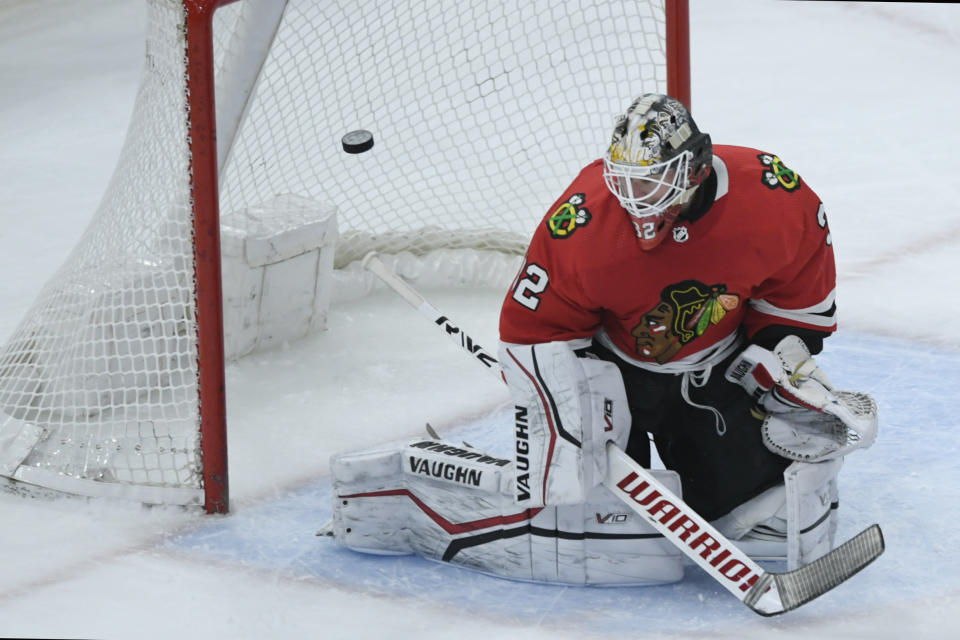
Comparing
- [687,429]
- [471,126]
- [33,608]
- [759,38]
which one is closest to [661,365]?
[687,429]

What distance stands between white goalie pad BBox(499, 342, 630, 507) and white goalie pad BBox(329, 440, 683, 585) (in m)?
0.07

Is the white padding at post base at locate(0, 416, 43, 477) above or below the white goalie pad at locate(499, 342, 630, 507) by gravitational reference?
below

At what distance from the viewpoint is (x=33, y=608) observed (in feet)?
7.95

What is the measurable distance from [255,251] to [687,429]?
48.4 inches

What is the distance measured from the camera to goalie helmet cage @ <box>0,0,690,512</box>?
8.65ft

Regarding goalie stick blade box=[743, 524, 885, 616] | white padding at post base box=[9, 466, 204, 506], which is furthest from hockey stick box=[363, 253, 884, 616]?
white padding at post base box=[9, 466, 204, 506]

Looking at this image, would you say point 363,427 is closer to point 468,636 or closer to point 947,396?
point 468,636

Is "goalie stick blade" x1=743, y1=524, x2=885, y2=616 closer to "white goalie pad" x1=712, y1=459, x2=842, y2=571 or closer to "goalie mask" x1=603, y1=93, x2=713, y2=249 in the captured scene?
"white goalie pad" x1=712, y1=459, x2=842, y2=571

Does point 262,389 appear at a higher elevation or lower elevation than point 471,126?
lower

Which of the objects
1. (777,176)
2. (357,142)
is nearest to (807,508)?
(777,176)

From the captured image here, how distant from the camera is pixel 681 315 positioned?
2.29 m

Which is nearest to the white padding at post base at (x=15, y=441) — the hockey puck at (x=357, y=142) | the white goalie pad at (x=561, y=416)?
the hockey puck at (x=357, y=142)

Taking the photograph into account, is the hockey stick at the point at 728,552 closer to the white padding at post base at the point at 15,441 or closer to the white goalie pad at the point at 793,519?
the white goalie pad at the point at 793,519

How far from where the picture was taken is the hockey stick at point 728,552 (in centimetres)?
224
